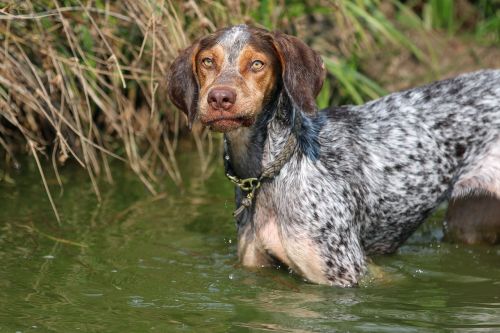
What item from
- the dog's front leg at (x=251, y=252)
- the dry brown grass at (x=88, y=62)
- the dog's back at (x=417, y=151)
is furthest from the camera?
the dry brown grass at (x=88, y=62)

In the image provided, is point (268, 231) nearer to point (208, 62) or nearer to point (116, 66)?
point (208, 62)

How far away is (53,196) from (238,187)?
7.71ft

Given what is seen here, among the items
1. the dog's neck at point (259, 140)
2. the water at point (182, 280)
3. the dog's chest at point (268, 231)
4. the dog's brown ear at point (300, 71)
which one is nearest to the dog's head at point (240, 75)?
the dog's brown ear at point (300, 71)

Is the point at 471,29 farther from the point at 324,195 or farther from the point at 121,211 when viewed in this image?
the point at 324,195

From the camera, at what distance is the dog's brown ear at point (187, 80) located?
6.34m

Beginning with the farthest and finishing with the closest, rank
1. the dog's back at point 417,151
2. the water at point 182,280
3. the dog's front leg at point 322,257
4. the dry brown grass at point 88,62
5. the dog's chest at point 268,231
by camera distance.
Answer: the dry brown grass at point 88,62
the dog's back at point 417,151
the dog's chest at point 268,231
the dog's front leg at point 322,257
the water at point 182,280

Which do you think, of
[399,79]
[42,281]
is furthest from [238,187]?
[399,79]

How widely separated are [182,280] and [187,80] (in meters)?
1.20

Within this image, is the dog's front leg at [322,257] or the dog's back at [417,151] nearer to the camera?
the dog's front leg at [322,257]

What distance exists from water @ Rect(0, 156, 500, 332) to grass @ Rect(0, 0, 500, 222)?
1.27 feet

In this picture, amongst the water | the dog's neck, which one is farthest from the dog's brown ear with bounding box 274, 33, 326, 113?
the water

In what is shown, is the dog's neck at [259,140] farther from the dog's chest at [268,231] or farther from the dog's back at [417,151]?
the dog's back at [417,151]

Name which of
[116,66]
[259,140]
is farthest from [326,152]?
[116,66]

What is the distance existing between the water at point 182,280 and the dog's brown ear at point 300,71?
112cm
